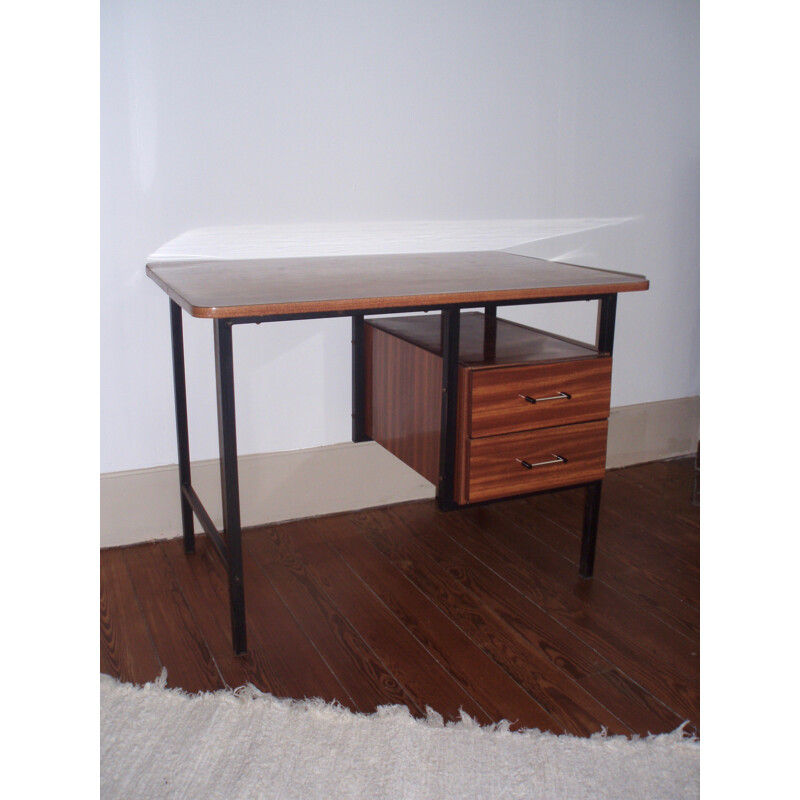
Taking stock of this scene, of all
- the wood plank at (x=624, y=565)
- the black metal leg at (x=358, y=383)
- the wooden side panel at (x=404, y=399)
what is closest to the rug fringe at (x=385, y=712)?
the wood plank at (x=624, y=565)

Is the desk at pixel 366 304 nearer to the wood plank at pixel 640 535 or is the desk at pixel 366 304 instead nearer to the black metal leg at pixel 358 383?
the black metal leg at pixel 358 383

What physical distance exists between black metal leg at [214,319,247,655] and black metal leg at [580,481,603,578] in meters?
0.88

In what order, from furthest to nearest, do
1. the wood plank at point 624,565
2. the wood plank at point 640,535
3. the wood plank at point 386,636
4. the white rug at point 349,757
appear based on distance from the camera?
the wood plank at point 640,535
the wood plank at point 624,565
the wood plank at point 386,636
the white rug at point 349,757

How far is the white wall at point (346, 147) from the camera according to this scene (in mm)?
1926

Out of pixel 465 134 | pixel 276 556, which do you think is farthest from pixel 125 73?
pixel 276 556

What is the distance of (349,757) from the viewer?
53.4 inches

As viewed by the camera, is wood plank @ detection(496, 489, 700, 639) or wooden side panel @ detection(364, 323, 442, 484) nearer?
wooden side panel @ detection(364, 323, 442, 484)

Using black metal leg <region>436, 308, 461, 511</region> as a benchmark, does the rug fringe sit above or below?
below

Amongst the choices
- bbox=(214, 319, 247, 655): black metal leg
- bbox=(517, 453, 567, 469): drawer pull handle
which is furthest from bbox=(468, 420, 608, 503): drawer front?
bbox=(214, 319, 247, 655): black metal leg

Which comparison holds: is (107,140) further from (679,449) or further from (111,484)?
(679,449)

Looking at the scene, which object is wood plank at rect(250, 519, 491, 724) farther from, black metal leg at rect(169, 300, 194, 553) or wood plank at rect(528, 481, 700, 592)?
wood plank at rect(528, 481, 700, 592)

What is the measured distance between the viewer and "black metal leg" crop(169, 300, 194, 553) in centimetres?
192

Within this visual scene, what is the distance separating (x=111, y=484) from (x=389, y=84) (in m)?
1.36

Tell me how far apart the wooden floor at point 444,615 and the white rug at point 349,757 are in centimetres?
6
